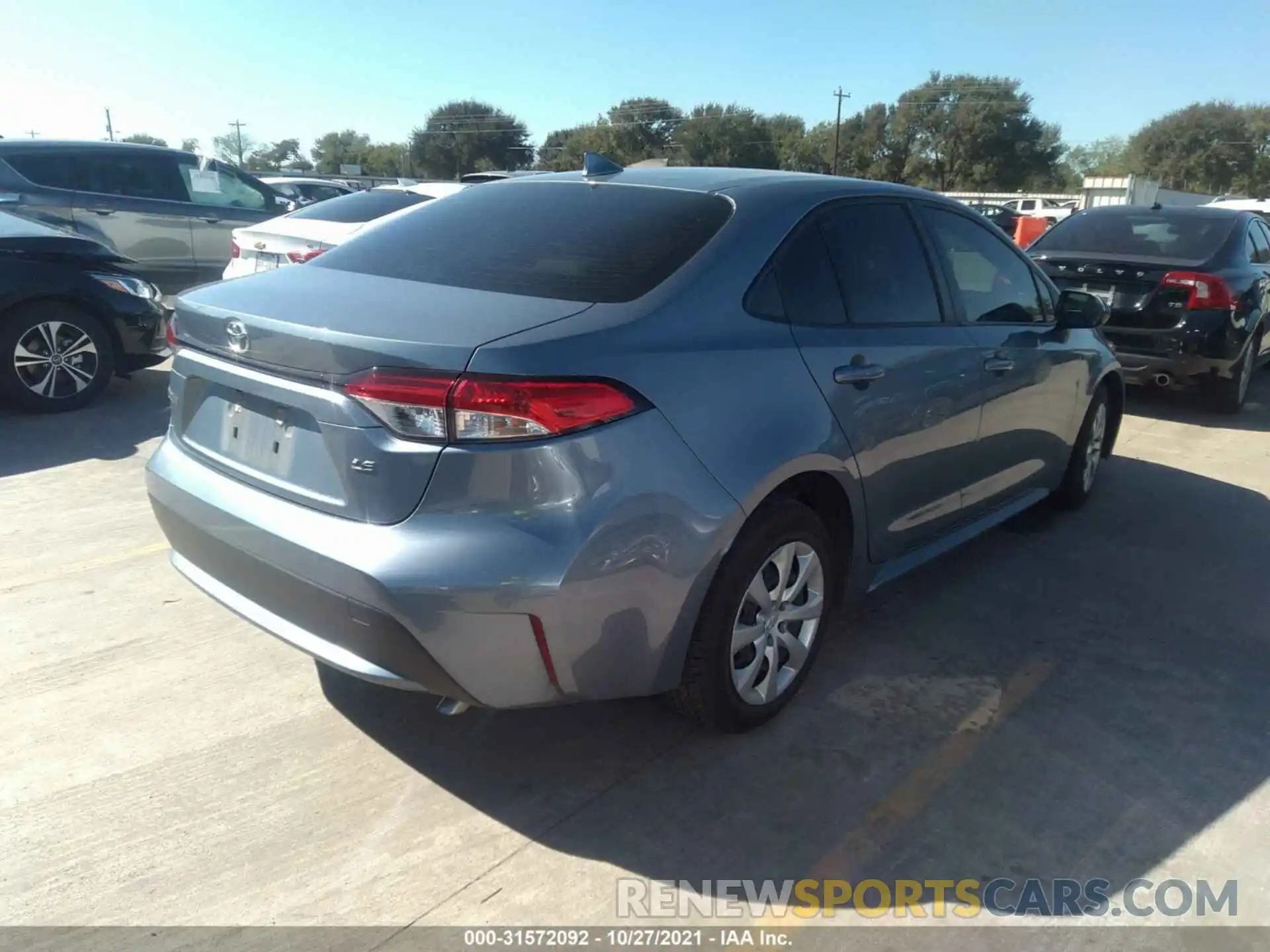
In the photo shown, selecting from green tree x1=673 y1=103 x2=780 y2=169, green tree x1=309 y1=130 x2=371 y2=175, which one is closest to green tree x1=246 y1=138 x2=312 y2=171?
green tree x1=309 y1=130 x2=371 y2=175

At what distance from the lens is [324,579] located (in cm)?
241

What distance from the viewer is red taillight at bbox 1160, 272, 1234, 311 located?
7238 millimetres

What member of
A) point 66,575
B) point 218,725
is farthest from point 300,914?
point 66,575

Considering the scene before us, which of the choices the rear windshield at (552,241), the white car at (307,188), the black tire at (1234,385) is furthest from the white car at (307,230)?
the white car at (307,188)

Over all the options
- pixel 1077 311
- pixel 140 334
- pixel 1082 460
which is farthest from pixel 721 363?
pixel 140 334

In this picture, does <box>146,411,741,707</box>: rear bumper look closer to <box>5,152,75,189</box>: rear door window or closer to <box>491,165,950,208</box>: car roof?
<box>491,165,950,208</box>: car roof

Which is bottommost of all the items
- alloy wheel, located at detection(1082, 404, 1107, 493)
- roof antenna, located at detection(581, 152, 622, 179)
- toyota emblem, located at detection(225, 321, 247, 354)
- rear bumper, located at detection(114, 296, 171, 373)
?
alloy wheel, located at detection(1082, 404, 1107, 493)

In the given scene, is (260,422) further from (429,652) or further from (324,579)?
(429,652)

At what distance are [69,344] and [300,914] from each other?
18.2ft

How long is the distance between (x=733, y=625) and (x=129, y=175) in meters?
9.18

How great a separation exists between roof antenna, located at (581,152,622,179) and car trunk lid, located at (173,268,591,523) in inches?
39.9

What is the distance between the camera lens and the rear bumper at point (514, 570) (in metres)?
2.30

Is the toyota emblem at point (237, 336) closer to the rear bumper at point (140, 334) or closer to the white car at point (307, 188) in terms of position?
the rear bumper at point (140, 334)

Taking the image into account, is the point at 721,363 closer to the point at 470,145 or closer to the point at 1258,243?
the point at 1258,243
